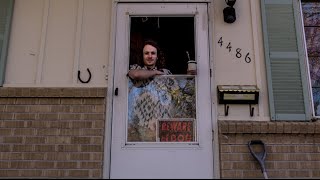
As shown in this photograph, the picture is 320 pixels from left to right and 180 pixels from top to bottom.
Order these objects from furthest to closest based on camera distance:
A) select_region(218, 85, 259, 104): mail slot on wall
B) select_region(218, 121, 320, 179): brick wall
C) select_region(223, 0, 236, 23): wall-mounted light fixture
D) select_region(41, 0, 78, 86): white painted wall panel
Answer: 1. select_region(223, 0, 236, 23): wall-mounted light fixture
2. select_region(41, 0, 78, 86): white painted wall panel
3. select_region(218, 85, 259, 104): mail slot on wall
4. select_region(218, 121, 320, 179): brick wall

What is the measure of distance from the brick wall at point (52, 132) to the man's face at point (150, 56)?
2.03 ft

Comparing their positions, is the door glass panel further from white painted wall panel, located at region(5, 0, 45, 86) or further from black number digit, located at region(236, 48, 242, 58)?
white painted wall panel, located at region(5, 0, 45, 86)

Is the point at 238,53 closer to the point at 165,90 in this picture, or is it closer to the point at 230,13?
the point at 230,13

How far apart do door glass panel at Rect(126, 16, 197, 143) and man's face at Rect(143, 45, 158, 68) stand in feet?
0.18

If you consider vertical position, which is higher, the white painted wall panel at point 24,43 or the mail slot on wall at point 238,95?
the white painted wall panel at point 24,43

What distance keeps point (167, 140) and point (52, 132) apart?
1.25m

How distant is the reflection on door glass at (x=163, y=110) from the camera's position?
4.73m

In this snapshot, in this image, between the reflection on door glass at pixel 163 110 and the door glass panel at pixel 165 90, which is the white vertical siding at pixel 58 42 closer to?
the door glass panel at pixel 165 90

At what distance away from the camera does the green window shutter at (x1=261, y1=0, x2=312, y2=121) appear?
Answer: 15.7ft

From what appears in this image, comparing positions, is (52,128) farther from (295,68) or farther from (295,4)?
(295,4)

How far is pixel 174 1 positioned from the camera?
5125 mm

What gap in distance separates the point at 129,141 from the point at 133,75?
735 millimetres

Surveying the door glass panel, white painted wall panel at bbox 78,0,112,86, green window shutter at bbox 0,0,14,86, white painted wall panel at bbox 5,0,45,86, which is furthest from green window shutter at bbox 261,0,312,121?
green window shutter at bbox 0,0,14,86

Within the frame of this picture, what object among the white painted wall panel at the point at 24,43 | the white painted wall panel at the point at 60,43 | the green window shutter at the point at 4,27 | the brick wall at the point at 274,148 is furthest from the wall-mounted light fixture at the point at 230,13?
the green window shutter at the point at 4,27
